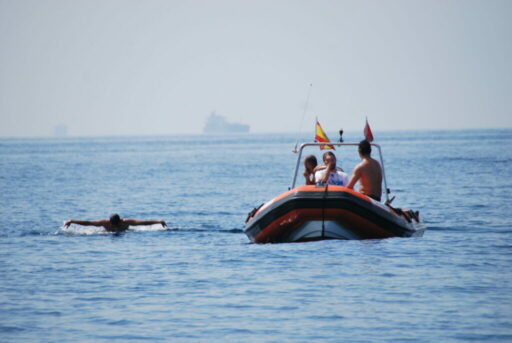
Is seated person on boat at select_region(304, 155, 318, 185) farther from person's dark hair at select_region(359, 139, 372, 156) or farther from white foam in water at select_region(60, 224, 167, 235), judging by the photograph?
white foam in water at select_region(60, 224, 167, 235)

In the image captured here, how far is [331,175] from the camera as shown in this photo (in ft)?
48.0

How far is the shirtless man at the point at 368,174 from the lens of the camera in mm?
14562

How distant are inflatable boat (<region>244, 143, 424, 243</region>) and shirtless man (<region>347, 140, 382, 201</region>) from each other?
0.41m

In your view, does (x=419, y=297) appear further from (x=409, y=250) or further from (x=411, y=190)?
(x=411, y=190)

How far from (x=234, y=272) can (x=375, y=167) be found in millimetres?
3648

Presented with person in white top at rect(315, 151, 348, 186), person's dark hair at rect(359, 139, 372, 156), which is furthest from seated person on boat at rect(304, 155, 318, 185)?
person's dark hair at rect(359, 139, 372, 156)

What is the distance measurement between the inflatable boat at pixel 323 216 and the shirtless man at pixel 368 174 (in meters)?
0.41

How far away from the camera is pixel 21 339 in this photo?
346 inches

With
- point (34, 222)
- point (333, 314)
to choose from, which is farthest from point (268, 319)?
point (34, 222)

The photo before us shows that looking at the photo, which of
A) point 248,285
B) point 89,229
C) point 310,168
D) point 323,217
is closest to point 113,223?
point 89,229

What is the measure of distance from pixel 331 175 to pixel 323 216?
121cm

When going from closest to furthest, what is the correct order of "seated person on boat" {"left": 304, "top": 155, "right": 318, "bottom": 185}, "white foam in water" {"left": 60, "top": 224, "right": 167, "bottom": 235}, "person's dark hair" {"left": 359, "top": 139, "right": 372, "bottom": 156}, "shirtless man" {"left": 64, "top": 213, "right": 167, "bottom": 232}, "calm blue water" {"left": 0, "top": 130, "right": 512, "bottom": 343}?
1. "calm blue water" {"left": 0, "top": 130, "right": 512, "bottom": 343}
2. "seated person on boat" {"left": 304, "top": 155, "right": 318, "bottom": 185}
3. "person's dark hair" {"left": 359, "top": 139, "right": 372, "bottom": 156}
4. "shirtless man" {"left": 64, "top": 213, "right": 167, "bottom": 232}
5. "white foam in water" {"left": 60, "top": 224, "right": 167, "bottom": 235}

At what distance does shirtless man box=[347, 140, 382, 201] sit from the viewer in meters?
14.6

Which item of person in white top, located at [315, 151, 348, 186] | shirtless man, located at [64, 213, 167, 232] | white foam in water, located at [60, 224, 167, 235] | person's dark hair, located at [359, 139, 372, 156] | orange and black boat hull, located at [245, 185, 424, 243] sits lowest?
white foam in water, located at [60, 224, 167, 235]
